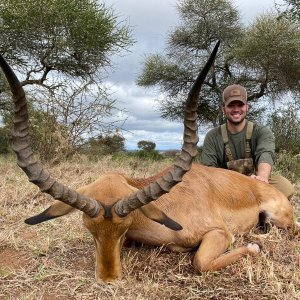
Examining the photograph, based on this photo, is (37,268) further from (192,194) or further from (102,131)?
(102,131)

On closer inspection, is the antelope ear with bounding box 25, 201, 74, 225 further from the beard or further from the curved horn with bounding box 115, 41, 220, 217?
the beard

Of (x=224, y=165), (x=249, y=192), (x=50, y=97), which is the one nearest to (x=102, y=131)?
(x=50, y=97)

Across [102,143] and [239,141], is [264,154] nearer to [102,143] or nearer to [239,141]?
[239,141]

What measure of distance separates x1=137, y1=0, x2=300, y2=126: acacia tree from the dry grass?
18088 millimetres

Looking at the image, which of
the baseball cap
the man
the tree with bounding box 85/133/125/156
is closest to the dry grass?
the man

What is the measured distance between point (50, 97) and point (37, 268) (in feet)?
28.8

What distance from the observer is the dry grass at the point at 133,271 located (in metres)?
3.61

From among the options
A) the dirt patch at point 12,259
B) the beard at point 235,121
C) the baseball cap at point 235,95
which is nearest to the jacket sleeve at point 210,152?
the beard at point 235,121

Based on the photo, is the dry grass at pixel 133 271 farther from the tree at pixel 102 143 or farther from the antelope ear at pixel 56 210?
the tree at pixel 102 143

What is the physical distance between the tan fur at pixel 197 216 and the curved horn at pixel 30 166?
0.13 metres

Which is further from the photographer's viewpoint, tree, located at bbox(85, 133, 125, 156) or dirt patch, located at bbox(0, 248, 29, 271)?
tree, located at bbox(85, 133, 125, 156)

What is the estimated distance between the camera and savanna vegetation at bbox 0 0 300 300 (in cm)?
378

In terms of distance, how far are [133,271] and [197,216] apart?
847 mm

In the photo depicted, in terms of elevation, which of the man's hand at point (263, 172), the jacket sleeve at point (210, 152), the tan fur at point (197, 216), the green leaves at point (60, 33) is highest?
the green leaves at point (60, 33)
